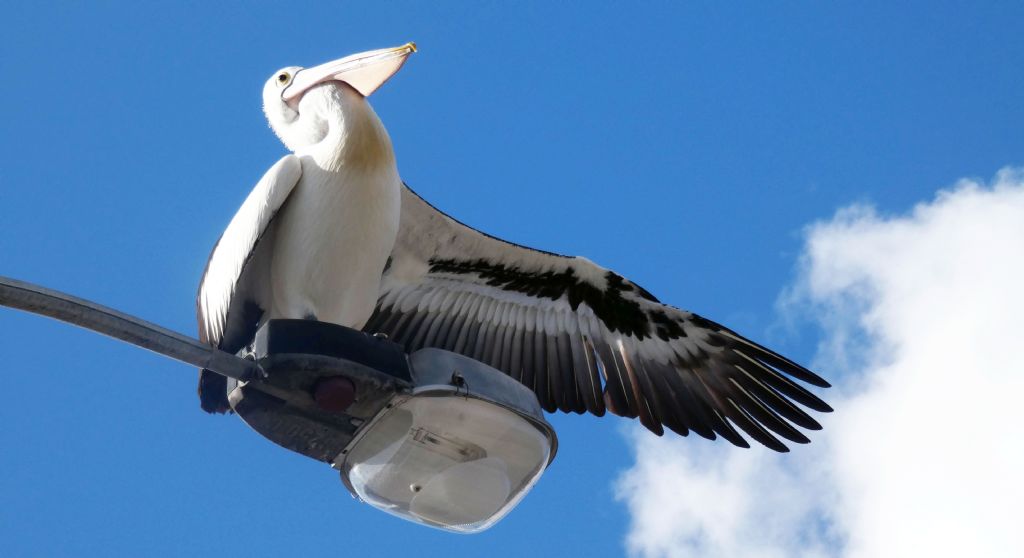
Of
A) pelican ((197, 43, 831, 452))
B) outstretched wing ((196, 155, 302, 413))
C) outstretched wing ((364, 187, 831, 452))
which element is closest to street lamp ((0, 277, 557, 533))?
outstretched wing ((196, 155, 302, 413))

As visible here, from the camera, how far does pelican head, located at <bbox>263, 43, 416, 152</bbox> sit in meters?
6.81

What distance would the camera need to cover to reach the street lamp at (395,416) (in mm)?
4332

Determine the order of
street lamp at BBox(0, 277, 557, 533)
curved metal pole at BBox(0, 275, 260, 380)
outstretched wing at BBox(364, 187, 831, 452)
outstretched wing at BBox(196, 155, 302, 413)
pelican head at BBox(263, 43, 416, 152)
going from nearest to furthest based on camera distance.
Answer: curved metal pole at BBox(0, 275, 260, 380) → street lamp at BBox(0, 277, 557, 533) → outstretched wing at BBox(196, 155, 302, 413) → pelican head at BBox(263, 43, 416, 152) → outstretched wing at BBox(364, 187, 831, 452)

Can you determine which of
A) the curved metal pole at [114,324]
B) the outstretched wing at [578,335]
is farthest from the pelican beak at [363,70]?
the curved metal pole at [114,324]

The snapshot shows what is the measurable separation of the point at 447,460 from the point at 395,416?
0.22 metres

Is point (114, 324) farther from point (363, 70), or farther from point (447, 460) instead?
point (363, 70)

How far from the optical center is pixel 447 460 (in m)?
4.41

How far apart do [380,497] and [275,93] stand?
3540 mm

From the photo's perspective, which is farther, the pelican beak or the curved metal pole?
the pelican beak

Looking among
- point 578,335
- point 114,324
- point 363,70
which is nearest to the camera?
point 114,324

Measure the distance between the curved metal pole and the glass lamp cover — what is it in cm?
49

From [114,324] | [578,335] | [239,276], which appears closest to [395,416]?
[114,324]

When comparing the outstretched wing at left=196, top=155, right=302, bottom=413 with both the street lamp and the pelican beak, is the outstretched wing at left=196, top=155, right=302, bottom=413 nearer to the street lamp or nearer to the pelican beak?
the pelican beak

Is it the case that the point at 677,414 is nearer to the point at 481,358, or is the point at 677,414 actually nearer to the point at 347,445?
the point at 481,358
